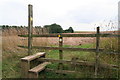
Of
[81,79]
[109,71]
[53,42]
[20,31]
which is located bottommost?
[81,79]

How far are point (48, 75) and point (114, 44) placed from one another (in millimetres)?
2450

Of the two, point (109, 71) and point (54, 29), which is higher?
point (54, 29)

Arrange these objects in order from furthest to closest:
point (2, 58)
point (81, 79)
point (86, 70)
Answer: point (2, 58) → point (86, 70) → point (81, 79)

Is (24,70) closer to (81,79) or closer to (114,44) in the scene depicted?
(81,79)

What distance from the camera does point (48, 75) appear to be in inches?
119

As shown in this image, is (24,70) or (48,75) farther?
(48,75)

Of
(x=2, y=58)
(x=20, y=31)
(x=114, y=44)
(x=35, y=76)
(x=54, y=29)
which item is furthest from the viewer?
(x=54, y=29)

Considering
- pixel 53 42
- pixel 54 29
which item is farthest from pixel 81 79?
pixel 54 29

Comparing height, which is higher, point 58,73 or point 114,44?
point 114,44

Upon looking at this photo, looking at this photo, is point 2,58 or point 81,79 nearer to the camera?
point 81,79

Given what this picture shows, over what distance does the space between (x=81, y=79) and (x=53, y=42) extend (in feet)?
16.1

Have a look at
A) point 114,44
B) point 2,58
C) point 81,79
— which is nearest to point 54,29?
point 2,58

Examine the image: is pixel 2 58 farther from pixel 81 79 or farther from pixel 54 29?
pixel 54 29

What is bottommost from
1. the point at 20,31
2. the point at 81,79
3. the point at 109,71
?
the point at 81,79
